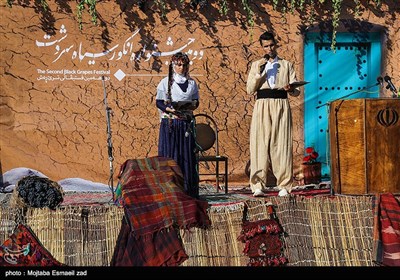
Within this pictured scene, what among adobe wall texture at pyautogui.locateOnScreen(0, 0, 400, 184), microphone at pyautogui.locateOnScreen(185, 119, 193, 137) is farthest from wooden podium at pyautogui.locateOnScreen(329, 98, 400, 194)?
adobe wall texture at pyautogui.locateOnScreen(0, 0, 400, 184)

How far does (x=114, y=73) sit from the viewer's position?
10.1m

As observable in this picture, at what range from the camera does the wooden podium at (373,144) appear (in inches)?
282

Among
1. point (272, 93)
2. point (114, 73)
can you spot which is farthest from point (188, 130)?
point (114, 73)

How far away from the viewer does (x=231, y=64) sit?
33.4ft

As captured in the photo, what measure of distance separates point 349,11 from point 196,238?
16.5ft

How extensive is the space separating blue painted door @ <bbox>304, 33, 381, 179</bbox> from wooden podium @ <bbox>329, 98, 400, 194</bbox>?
2.96 meters

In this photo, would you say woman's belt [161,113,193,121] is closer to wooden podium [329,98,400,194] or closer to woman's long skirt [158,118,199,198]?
woman's long skirt [158,118,199,198]

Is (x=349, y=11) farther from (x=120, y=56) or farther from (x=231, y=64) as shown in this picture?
(x=120, y=56)

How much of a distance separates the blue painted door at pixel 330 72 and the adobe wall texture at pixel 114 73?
150 mm

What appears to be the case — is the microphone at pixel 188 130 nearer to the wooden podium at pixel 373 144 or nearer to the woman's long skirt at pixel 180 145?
the woman's long skirt at pixel 180 145

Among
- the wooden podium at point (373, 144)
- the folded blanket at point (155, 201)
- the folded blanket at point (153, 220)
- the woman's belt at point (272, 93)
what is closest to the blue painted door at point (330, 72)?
the woman's belt at point (272, 93)
